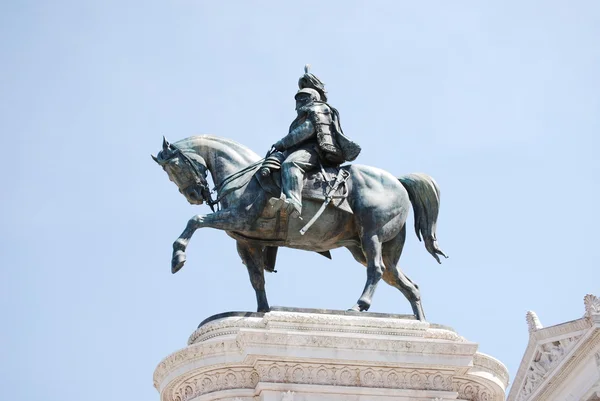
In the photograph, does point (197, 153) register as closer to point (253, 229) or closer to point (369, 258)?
point (253, 229)

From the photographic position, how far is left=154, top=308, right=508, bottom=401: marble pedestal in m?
18.9

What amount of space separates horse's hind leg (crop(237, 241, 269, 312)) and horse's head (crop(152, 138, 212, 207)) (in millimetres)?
1041

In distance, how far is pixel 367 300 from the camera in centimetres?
2056

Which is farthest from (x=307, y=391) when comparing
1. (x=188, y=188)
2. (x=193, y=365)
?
(x=188, y=188)

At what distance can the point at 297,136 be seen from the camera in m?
21.3

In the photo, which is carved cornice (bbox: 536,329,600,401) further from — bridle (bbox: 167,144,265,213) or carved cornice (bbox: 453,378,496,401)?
bridle (bbox: 167,144,265,213)

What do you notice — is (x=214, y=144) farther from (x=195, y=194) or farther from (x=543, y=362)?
(x=543, y=362)

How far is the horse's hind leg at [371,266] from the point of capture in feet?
67.5

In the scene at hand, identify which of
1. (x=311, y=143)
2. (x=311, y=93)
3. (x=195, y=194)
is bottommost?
(x=195, y=194)

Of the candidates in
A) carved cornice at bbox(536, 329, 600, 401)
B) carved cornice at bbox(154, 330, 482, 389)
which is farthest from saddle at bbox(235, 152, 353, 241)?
carved cornice at bbox(536, 329, 600, 401)

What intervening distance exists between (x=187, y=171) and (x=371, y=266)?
11.1ft

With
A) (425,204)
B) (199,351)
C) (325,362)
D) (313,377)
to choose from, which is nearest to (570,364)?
(425,204)

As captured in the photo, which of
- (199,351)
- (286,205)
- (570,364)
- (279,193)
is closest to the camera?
(199,351)

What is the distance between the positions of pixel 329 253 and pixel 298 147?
1905 mm
